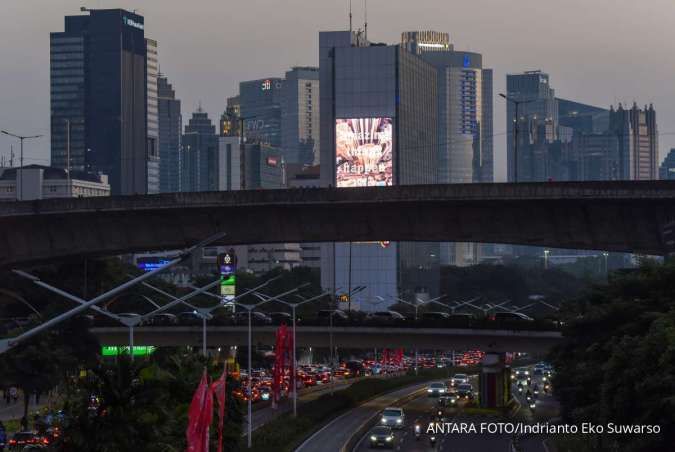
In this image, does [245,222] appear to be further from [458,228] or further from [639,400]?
[639,400]

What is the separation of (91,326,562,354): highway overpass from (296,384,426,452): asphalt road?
5.82 meters

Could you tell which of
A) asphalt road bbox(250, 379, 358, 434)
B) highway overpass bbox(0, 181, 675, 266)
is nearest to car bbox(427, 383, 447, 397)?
asphalt road bbox(250, 379, 358, 434)

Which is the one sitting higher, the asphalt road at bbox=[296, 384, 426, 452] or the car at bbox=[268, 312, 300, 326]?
the car at bbox=[268, 312, 300, 326]

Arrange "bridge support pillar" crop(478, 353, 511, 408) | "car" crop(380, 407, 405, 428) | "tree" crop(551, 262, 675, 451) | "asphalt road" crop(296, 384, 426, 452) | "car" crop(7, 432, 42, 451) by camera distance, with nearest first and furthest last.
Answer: "tree" crop(551, 262, 675, 451), "car" crop(7, 432, 42, 451), "asphalt road" crop(296, 384, 426, 452), "car" crop(380, 407, 405, 428), "bridge support pillar" crop(478, 353, 511, 408)

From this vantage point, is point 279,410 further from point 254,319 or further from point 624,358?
point 624,358

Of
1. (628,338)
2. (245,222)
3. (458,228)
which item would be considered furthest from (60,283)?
(628,338)

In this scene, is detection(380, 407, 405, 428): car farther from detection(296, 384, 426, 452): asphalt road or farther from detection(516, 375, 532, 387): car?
detection(516, 375, 532, 387): car

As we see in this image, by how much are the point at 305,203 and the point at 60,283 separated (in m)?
54.4

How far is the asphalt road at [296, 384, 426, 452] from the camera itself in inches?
3061

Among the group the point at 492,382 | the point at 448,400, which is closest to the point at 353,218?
the point at 492,382

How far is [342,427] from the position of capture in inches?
3543

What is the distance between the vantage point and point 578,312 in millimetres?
85188

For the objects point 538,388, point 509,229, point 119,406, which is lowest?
point 538,388

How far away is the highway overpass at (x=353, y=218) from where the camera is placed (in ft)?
250
